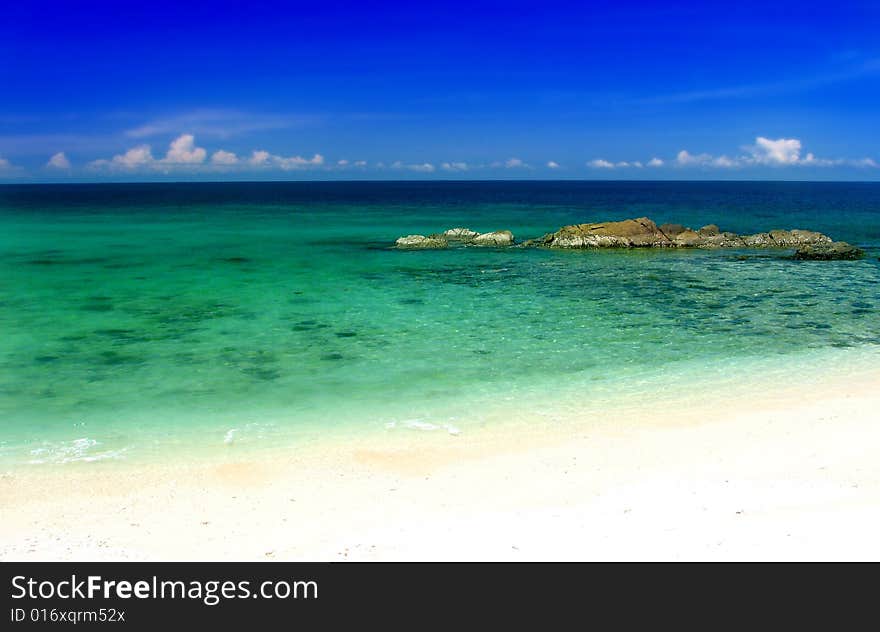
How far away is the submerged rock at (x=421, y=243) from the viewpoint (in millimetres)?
44406

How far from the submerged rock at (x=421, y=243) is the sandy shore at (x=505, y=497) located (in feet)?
106

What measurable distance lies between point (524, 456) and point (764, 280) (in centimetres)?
2294

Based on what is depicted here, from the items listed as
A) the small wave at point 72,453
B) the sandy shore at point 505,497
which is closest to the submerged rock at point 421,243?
the sandy shore at point 505,497

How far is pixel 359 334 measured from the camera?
65.5 ft

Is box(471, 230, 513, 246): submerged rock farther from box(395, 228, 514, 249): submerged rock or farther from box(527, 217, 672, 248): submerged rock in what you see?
box(527, 217, 672, 248): submerged rock

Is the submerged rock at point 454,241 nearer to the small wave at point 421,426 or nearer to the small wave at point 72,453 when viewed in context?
the small wave at point 421,426

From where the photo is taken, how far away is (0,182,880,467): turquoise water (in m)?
12.9

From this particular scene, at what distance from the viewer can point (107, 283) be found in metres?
30.1

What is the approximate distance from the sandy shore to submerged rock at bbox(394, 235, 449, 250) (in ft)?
106

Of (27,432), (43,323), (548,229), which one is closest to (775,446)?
(27,432)

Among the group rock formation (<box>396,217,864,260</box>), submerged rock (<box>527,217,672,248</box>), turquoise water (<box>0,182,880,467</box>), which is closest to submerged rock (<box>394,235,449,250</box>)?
rock formation (<box>396,217,864,260</box>)

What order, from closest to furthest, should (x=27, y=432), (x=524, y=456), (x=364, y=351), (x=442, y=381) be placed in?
1. (x=524, y=456)
2. (x=27, y=432)
3. (x=442, y=381)
4. (x=364, y=351)

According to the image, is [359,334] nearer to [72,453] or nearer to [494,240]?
[72,453]
